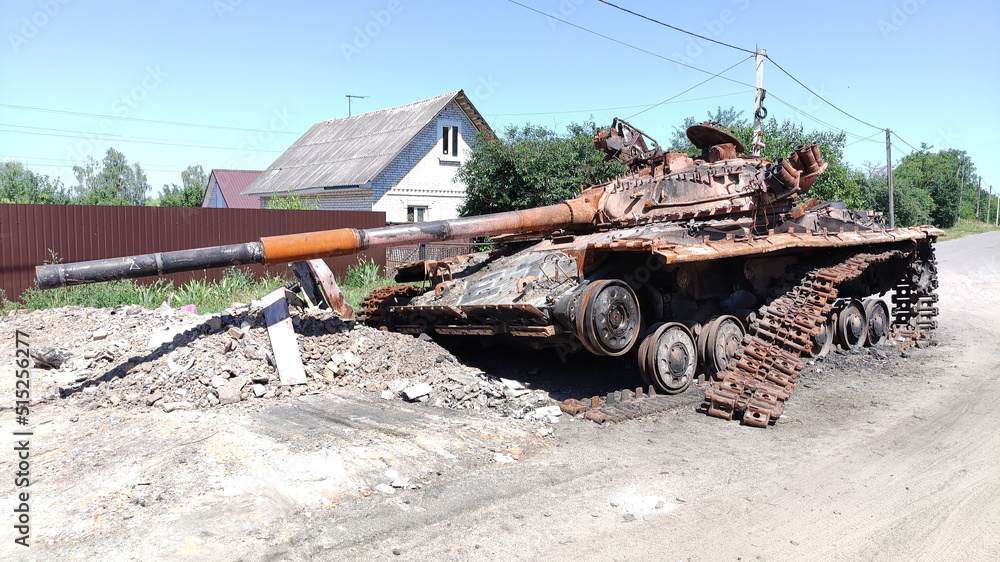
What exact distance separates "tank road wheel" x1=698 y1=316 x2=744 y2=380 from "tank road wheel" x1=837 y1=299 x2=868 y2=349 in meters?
2.99

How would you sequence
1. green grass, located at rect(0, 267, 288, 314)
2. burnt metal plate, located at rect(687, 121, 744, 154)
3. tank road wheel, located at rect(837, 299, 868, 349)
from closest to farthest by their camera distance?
burnt metal plate, located at rect(687, 121, 744, 154) → tank road wheel, located at rect(837, 299, 868, 349) → green grass, located at rect(0, 267, 288, 314)

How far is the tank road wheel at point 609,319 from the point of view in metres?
6.72

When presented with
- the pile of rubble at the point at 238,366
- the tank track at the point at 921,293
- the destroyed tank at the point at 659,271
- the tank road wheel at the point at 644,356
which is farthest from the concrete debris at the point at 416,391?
the tank track at the point at 921,293

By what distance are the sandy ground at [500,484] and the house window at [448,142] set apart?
18.6m

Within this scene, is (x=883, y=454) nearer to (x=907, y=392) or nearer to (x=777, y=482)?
(x=777, y=482)

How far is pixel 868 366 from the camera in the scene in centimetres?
971

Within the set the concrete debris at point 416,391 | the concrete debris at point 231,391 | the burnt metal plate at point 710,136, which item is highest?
the burnt metal plate at point 710,136

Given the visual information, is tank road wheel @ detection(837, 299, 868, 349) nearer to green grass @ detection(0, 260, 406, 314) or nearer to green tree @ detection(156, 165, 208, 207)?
green grass @ detection(0, 260, 406, 314)

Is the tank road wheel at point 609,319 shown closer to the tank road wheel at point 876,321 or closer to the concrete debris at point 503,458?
the concrete debris at point 503,458

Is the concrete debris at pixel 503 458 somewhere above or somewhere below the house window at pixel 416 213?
below

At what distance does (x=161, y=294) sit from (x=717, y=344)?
32.6 ft

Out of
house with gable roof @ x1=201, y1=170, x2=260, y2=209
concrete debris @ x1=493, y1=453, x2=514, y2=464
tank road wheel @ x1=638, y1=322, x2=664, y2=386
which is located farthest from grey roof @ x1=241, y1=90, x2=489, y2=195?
concrete debris @ x1=493, y1=453, x2=514, y2=464

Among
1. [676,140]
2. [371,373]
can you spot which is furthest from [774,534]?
[676,140]

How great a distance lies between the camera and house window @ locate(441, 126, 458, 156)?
25.2 m
